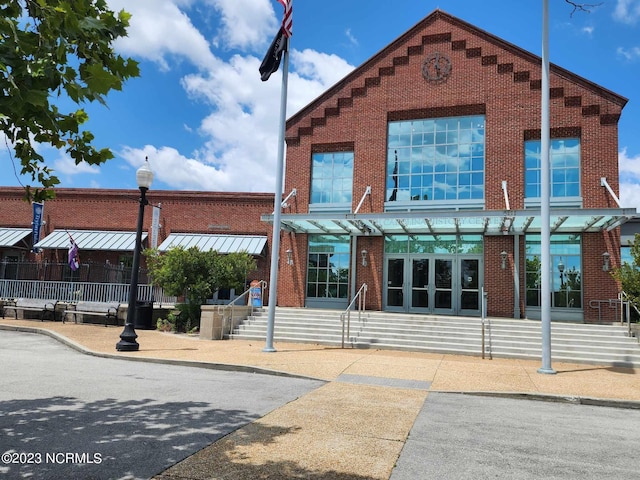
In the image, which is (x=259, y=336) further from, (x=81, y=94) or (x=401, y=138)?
(x=81, y=94)

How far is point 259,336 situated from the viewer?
1633 centimetres

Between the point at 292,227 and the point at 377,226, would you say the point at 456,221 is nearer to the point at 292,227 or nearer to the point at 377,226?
the point at 377,226

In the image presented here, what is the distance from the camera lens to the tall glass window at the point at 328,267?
2173 centimetres

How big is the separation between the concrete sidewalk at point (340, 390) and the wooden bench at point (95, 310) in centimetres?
214

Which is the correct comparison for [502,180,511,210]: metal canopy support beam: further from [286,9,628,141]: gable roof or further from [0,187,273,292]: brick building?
[0,187,273,292]: brick building

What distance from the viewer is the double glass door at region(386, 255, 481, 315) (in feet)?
65.5

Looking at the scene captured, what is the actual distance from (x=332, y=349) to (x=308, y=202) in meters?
9.60

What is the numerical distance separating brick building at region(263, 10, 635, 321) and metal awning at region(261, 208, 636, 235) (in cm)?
8

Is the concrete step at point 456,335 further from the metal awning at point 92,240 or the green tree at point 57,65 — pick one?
the green tree at point 57,65

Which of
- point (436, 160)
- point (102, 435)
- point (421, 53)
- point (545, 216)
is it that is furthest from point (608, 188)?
point (102, 435)

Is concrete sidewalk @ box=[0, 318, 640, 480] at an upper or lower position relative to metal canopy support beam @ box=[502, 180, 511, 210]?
lower

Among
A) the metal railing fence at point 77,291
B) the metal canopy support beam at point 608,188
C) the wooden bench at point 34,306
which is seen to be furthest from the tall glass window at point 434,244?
the wooden bench at point 34,306

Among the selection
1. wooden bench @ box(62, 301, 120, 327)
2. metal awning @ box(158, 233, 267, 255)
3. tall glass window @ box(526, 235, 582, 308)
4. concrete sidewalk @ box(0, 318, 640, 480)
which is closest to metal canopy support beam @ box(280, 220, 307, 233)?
metal awning @ box(158, 233, 267, 255)

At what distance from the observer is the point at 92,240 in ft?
84.7
